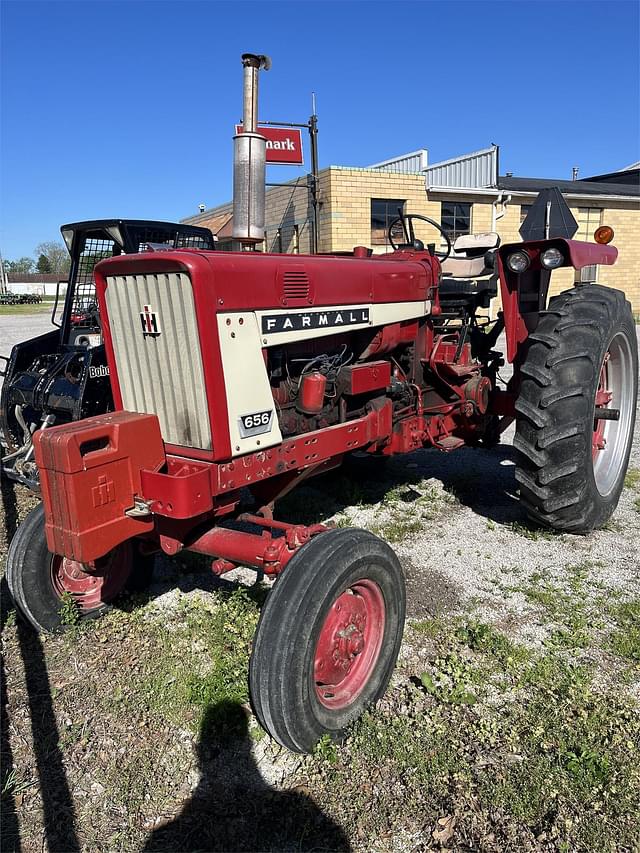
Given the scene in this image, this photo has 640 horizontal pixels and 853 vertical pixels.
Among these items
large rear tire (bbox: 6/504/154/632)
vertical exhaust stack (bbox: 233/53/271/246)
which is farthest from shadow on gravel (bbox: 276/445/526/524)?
vertical exhaust stack (bbox: 233/53/271/246)

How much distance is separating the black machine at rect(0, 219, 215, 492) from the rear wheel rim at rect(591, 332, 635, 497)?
3413 millimetres

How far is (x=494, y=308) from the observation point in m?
17.9

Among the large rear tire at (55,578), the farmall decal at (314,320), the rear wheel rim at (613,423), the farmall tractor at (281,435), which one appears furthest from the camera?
the rear wheel rim at (613,423)

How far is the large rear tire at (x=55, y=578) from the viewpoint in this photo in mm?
3023

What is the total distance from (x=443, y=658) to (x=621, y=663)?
762mm

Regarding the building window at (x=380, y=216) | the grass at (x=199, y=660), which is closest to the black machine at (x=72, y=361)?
the grass at (x=199, y=660)

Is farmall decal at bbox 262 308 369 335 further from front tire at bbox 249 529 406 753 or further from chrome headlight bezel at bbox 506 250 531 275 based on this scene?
chrome headlight bezel at bbox 506 250 531 275

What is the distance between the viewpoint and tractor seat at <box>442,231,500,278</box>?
4.71m

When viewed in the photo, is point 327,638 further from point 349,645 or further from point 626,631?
point 626,631

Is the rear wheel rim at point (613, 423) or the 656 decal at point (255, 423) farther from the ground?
the 656 decal at point (255, 423)

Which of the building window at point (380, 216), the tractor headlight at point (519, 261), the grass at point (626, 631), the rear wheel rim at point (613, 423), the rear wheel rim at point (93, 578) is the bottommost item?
the grass at point (626, 631)

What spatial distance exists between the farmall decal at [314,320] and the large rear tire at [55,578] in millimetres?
1340

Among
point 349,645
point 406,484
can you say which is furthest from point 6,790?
point 406,484

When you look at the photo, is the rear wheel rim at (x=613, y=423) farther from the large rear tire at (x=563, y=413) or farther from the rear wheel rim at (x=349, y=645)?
the rear wheel rim at (x=349, y=645)
